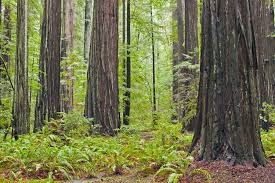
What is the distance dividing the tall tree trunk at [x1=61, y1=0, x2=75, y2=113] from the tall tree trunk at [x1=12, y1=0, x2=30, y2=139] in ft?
19.1

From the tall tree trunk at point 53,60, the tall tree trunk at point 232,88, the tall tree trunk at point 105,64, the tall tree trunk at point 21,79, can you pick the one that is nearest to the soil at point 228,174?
the tall tree trunk at point 232,88

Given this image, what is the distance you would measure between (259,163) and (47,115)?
696 cm

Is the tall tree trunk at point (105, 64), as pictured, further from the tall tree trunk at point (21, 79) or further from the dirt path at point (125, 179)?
the dirt path at point (125, 179)

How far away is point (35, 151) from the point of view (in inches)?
219

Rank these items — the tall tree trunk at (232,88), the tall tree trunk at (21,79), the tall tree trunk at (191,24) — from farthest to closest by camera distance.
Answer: the tall tree trunk at (191,24)
the tall tree trunk at (21,79)
the tall tree trunk at (232,88)

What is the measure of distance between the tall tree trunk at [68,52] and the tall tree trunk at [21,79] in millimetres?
5826

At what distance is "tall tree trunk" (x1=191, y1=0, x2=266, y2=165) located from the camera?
169 inches

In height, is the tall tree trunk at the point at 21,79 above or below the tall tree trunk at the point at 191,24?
below

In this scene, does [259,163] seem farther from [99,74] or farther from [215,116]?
[99,74]

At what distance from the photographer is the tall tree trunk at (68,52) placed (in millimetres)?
14992

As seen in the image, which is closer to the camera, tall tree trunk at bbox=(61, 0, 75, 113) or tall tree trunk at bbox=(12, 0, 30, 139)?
tall tree trunk at bbox=(12, 0, 30, 139)

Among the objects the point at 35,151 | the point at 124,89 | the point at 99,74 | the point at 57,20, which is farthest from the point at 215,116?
the point at 124,89

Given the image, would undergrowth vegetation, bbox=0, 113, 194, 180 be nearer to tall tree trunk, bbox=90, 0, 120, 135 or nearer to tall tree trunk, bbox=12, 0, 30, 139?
tall tree trunk, bbox=12, 0, 30, 139

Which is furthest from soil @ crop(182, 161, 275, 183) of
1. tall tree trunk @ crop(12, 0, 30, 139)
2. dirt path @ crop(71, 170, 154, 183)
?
tall tree trunk @ crop(12, 0, 30, 139)
